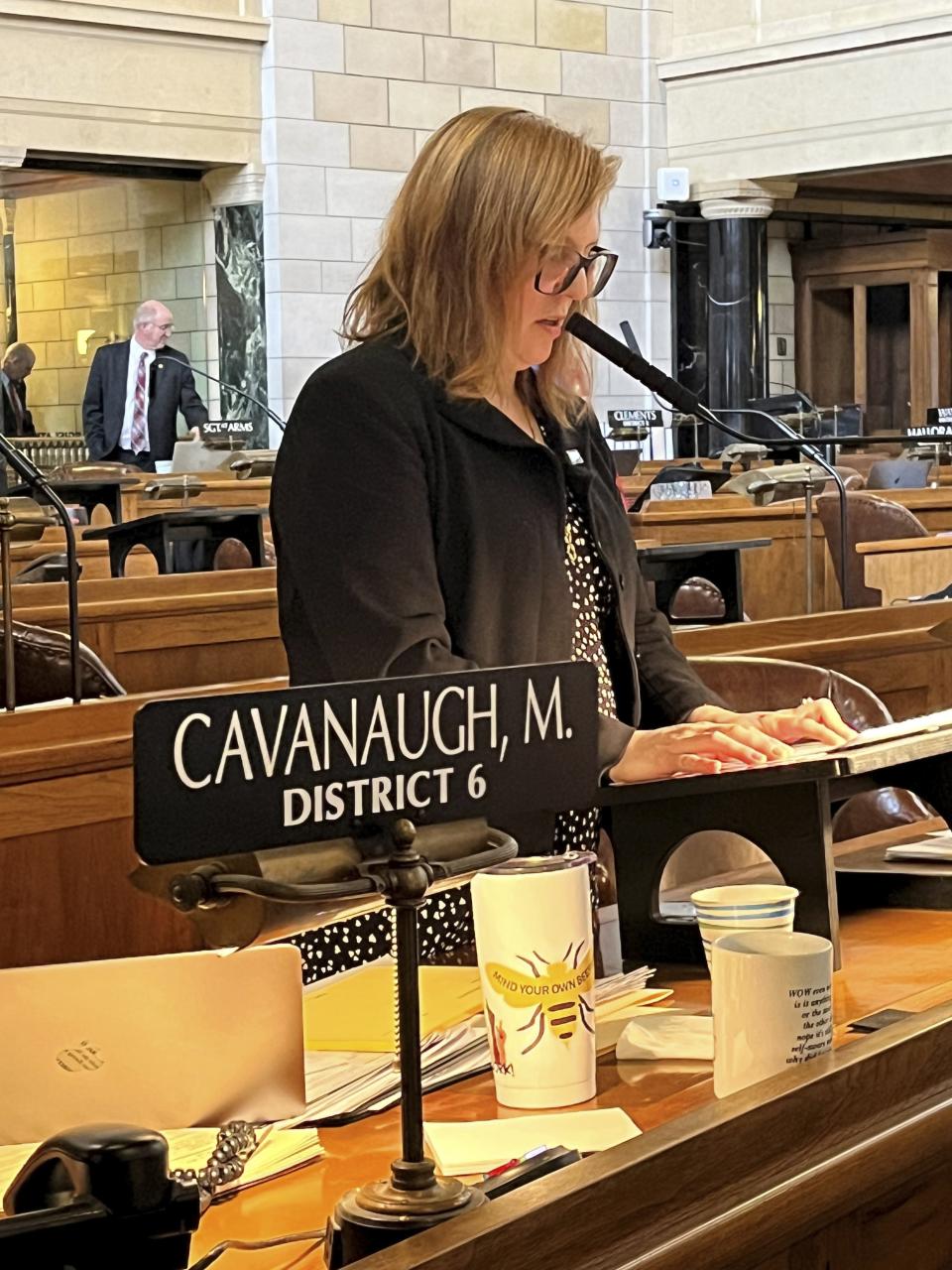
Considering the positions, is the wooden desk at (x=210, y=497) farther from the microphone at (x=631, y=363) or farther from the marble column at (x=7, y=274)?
the marble column at (x=7, y=274)

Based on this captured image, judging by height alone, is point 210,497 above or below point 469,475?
below

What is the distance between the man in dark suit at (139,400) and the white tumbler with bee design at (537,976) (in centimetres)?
1010

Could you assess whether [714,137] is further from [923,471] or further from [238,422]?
[923,471]

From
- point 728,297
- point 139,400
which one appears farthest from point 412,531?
point 728,297

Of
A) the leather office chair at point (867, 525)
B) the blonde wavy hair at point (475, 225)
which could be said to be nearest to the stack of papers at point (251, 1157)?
the blonde wavy hair at point (475, 225)

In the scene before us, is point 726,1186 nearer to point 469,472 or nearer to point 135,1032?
point 135,1032

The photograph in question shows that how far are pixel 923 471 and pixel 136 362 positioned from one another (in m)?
4.38

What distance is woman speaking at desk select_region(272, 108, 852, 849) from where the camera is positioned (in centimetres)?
167

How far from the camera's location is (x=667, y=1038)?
4.31 ft

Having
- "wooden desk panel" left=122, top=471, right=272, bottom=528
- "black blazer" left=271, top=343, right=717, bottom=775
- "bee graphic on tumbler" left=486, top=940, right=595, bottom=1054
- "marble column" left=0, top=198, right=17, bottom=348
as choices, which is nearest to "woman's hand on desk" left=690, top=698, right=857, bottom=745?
"black blazer" left=271, top=343, right=717, bottom=775

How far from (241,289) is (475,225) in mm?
11450

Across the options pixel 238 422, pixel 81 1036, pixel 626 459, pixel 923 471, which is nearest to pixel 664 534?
pixel 923 471

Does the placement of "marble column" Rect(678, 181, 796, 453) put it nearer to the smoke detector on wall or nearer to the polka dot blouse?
the smoke detector on wall

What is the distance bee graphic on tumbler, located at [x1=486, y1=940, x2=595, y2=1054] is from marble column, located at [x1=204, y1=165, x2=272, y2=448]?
38.3 ft
